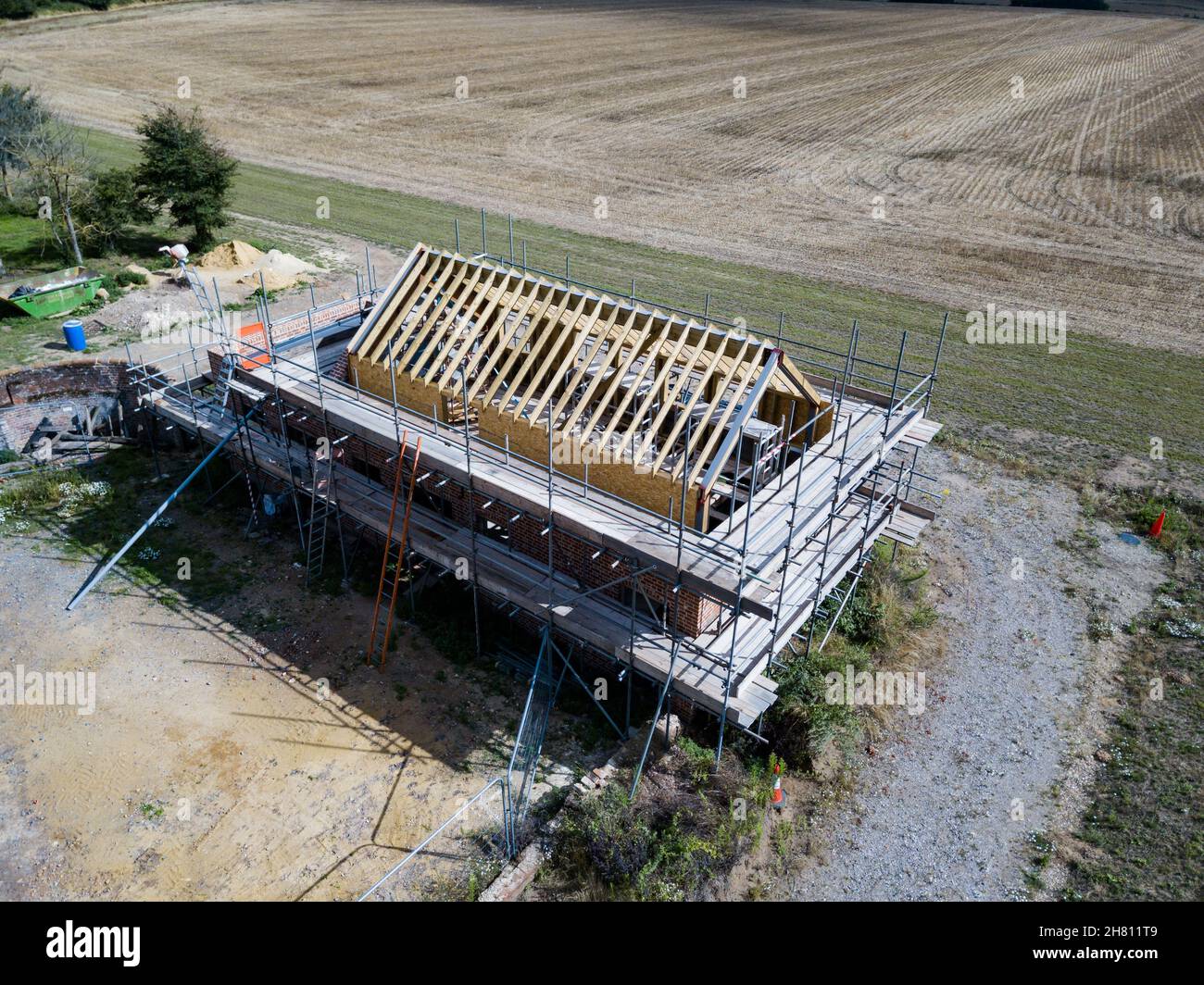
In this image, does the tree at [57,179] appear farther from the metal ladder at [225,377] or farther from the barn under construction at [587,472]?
the barn under construction at [587,472]

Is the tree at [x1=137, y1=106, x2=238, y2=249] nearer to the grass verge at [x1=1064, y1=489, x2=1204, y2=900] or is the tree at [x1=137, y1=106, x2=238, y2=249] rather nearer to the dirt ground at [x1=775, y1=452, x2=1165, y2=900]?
the dirt ground at [x1=775, y1=452, x2=1165, y2=900]

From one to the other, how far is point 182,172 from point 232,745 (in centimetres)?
2691

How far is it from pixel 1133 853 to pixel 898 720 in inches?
146

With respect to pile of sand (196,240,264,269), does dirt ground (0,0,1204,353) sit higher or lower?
higher

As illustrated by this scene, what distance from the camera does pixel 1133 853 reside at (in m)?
12.3

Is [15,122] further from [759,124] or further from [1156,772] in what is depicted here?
[1156,772]

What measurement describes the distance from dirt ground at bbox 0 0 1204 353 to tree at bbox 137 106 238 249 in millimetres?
11280

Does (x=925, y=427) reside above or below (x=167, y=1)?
below

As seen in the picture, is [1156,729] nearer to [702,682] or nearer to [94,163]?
[702,682]

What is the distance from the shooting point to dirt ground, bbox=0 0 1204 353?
3553cm

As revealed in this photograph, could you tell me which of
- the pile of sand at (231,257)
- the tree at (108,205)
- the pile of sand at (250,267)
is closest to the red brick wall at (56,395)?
the pile of sand at (250,267)

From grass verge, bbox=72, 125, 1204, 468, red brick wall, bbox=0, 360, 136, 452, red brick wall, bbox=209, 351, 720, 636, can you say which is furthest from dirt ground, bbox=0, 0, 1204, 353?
red brick wall, bbox=209, 351, 720, 636

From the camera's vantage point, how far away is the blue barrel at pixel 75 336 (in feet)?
84.9
